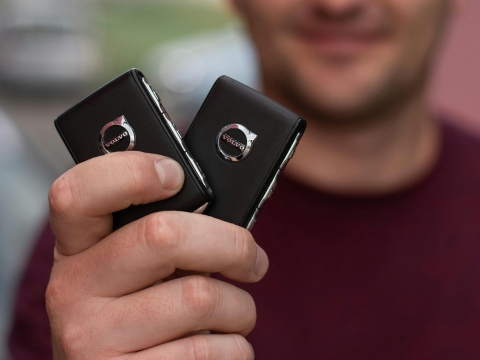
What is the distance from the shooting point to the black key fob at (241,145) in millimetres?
567

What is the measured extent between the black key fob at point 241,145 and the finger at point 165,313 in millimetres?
76

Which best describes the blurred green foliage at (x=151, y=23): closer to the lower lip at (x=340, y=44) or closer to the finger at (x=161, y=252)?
the lower lip at (x=340, y=44)

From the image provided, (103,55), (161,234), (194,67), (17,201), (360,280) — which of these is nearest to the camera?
(161,234)

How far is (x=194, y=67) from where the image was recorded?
405cm

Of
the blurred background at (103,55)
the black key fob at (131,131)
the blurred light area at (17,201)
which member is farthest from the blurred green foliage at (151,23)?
the black key fob at (131,131)

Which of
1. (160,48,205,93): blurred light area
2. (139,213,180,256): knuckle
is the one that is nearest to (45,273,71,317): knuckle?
(139,213,180,256): knuckle

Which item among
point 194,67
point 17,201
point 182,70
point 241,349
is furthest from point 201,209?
point 182,70

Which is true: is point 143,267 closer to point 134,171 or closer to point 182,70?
point 134,171

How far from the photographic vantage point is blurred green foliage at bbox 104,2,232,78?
210 inches

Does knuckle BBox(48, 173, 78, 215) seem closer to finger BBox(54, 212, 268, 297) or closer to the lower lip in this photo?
finger BBox(54, 212, 268, 297)

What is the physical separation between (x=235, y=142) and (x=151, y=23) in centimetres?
520

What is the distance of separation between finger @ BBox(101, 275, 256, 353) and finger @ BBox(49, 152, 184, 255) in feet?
0.26

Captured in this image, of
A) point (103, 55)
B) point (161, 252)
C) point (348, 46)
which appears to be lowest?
point (103, 55)

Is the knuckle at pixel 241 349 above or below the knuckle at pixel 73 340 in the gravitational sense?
above
